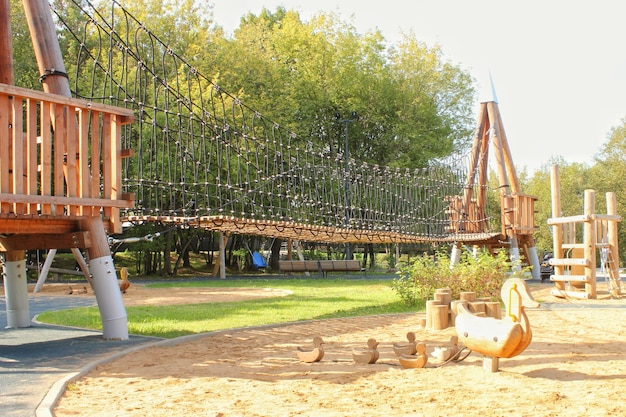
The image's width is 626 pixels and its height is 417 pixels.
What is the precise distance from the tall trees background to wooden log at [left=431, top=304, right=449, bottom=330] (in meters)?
21.3

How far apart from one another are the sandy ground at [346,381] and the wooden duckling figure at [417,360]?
79 millimetres

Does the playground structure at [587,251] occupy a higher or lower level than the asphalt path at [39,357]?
higher

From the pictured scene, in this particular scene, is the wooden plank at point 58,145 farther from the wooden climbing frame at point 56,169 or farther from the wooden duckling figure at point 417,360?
the wooden duckling figure at point 417,360

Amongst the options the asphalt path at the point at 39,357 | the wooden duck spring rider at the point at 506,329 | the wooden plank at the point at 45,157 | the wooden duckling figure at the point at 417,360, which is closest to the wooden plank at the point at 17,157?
the wooden plank at the point at 45,157

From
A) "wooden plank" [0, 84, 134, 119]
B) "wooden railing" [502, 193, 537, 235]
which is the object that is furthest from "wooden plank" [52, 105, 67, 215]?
"wooden railing" [502, 193, 537, 235]

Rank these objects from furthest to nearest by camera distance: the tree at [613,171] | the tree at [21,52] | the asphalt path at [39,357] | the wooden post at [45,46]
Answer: the tree at [613,171] → the tree at [21,52] → the wooden post at [45,46] → the asphalt path at [39,357]

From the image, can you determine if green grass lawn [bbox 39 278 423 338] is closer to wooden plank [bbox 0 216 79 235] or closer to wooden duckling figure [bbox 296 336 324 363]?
wooden plank [bbox 0 216 79 235]

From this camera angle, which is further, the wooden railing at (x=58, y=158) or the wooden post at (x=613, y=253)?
the wooden post at (x=613, y=253)

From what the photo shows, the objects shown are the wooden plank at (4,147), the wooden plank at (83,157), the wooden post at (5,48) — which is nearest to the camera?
the wooden plank at (4,147)

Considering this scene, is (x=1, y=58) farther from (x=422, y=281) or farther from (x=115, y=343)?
(x=422, y=281)

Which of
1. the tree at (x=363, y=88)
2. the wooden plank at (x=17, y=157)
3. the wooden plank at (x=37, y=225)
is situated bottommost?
the wooden plank at (x=37, y=225)

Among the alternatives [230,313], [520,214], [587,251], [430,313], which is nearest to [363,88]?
[520,214]

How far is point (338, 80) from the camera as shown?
1330 inches

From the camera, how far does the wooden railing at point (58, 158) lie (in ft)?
21.8
